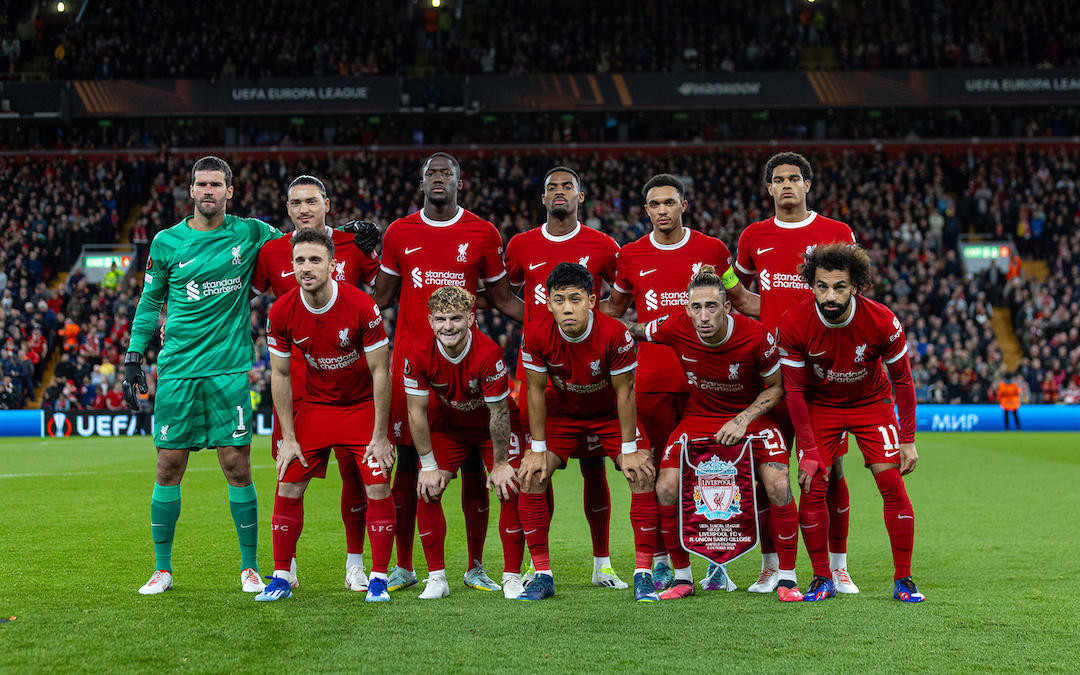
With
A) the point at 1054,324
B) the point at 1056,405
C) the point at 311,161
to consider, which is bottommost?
the point at 1056,405

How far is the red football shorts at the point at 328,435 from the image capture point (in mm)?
6074

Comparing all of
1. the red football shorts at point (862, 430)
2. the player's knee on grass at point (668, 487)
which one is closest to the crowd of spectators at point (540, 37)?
the red football shorts at point (862, 430)

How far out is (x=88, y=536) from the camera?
8.43 metres

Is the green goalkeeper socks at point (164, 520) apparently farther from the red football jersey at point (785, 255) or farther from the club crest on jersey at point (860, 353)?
the club crest on jersey at point (860, 353)

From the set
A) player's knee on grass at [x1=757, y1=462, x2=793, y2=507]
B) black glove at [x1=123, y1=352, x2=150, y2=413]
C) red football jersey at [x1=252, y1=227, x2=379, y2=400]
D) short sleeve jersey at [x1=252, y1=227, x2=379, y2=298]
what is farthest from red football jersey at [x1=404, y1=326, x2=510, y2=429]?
black glove at [x1=123, y1=352, x2=150, y2=413]

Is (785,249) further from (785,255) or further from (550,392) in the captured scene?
(550,392)

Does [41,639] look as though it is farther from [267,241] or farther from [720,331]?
[720,331]

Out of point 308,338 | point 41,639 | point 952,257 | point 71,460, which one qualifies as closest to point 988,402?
point 952,257

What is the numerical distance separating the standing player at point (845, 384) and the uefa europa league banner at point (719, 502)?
340 mm

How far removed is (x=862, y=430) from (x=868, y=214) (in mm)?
25449

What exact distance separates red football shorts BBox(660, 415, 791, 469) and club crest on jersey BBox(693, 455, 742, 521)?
0.59 feet

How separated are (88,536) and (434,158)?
457 centimetres

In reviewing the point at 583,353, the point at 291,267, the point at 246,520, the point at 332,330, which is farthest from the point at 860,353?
the point at 246,520

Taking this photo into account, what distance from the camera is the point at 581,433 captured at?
6312 mm
